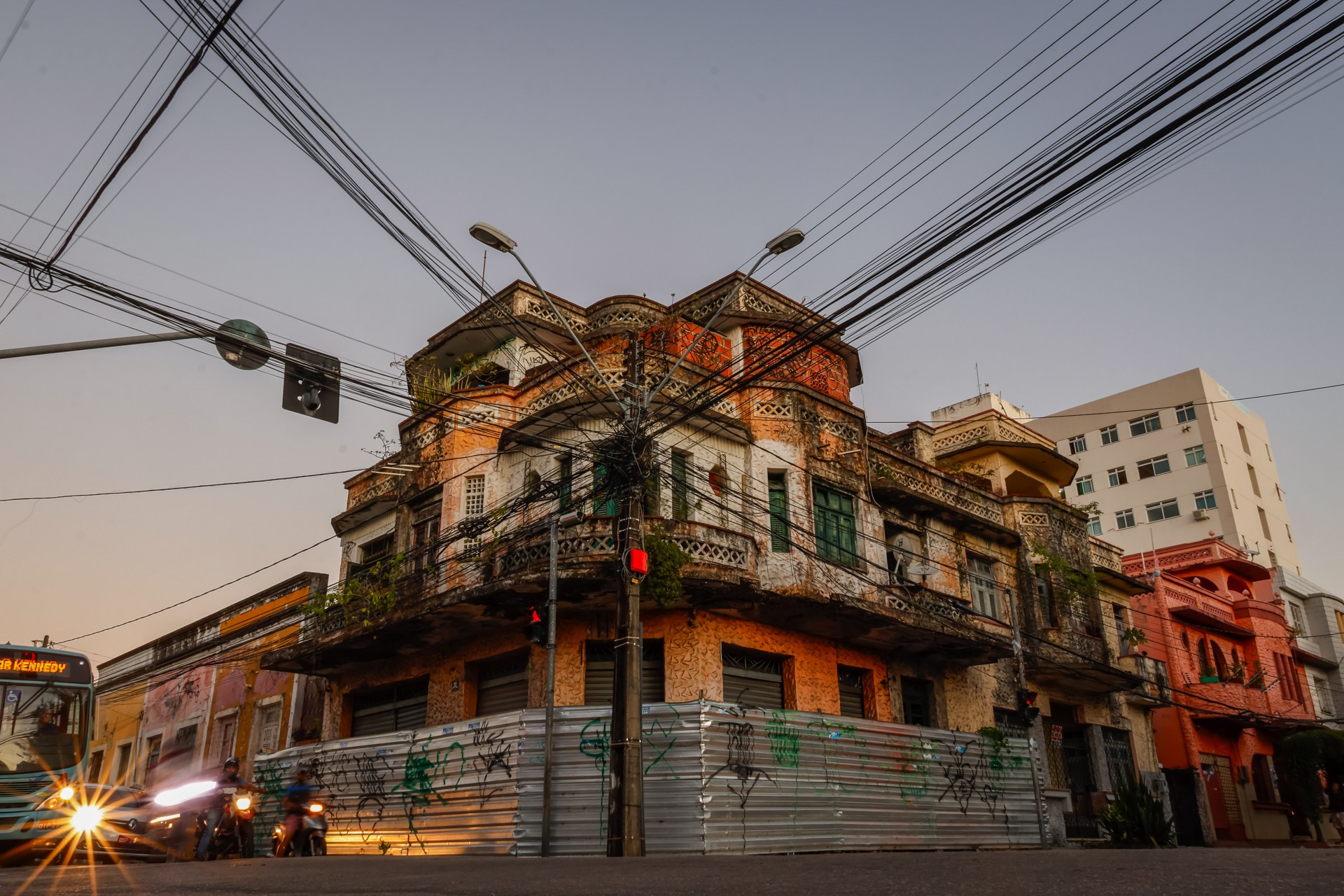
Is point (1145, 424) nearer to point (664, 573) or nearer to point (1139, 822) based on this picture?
point (1139, 822)

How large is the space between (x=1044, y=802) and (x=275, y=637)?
718 inches

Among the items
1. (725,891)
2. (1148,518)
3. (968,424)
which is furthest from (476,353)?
(1148,518)

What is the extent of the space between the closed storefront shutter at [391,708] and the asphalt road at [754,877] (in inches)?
385

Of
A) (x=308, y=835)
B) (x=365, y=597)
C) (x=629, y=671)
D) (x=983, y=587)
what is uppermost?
(x=983, y=587)

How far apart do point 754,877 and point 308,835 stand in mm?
9866

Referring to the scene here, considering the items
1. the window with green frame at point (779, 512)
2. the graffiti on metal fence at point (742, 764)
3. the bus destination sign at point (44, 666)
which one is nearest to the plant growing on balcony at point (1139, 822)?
the window with green frame at point (779, 512)

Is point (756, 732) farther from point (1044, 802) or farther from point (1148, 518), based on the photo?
point (1148, 518)

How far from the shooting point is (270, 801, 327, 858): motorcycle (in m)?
14.0

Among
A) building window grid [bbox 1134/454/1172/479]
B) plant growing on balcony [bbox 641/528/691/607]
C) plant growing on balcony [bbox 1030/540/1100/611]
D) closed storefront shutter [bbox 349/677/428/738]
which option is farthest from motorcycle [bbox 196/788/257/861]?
building window grid [bbox 1134/454/1172/479]

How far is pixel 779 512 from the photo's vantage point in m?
18.9

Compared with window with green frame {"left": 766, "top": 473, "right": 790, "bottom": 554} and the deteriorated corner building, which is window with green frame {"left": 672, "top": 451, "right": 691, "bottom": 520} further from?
window with green frame {"left": 766, "top": 473, "right": 790, "bottom": 554}

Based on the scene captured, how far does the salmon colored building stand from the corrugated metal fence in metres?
12.3

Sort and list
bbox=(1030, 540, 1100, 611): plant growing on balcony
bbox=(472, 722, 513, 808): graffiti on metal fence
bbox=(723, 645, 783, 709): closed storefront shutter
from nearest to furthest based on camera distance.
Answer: bbox=(472, 722, 513, 808): graffiti on metal fence → bbox=(723, 645, 783, 709): closed storefront shutter → bbox=(1030, 540, 1100, 611): plant growing on balcony

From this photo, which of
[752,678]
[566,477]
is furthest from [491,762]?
[566,477]
